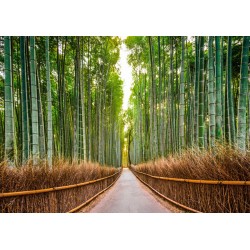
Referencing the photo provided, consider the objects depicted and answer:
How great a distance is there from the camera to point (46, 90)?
617 cm

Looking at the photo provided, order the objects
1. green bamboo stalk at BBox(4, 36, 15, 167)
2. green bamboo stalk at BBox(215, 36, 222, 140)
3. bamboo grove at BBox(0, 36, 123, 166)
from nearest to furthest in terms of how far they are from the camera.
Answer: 1. green bamboo stalk at BBox(4, 36, 15, 167)
2. bamboo grove at BBox(0, 36, 123, 166)
3. green bamboo stalk at BBox(215, 36, 222, 140)

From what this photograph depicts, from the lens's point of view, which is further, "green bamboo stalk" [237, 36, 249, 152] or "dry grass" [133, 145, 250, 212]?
"green bamboo stalk" [237, 36, 249, 152]

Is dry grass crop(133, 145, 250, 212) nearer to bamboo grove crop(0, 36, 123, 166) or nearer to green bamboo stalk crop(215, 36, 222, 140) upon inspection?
green bamboo stalk crop(215, 36, 222, 140)

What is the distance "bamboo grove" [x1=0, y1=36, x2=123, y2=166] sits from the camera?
105 inches

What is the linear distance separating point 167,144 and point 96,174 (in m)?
2.45

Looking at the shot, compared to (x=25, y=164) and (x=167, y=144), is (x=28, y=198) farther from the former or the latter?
(x=167, y=144)

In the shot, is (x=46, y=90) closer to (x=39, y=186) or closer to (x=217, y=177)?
(x=39, y=186)

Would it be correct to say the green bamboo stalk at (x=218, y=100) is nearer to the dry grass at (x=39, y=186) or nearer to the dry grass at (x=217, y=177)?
the dry grass at (x=217, y=177)

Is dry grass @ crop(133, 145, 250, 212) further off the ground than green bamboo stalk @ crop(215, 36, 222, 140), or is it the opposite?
green bamboo stalk @ crop(215, 36, 222, 140)

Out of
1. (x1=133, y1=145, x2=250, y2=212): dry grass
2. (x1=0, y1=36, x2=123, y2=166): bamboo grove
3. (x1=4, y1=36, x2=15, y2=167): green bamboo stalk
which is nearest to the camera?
(x1=133, y1=145, x2=250, y2=212): dry grass

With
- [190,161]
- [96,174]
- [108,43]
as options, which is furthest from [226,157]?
[108,43]

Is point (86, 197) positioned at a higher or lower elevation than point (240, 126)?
lower

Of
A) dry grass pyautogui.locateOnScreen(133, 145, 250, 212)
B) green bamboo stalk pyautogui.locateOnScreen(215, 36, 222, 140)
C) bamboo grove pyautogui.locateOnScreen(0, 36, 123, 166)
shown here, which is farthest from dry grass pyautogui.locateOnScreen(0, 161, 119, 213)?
green bamboo stalk pyautogui.locateOnScreen(215, 36, 222, 140)

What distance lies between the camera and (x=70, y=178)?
11.1 ft
